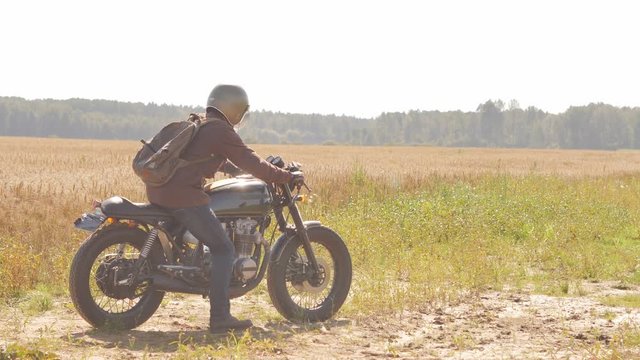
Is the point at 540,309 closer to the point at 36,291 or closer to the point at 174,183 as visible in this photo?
the point at 174,183

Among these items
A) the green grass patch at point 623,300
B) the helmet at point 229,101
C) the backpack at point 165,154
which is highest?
the helmet at point 229,101

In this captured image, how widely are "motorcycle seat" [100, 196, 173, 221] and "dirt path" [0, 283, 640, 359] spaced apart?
1046 millimetres

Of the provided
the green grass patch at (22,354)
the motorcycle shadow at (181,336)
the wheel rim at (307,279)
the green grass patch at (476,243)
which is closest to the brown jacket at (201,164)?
the motorcycle shadow at (181,336)

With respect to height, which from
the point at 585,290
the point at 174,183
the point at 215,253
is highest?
the point at 174,183

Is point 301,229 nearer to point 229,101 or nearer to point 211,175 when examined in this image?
point 211,175

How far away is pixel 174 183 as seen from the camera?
256 inches

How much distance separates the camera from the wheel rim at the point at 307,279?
7.48 meters

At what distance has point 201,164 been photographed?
6574 mm

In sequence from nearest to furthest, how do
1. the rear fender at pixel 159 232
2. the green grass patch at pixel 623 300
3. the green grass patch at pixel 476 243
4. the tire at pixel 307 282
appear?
the rear fender at pixel 159 232 → the tire at pixel 307 282 → the green grass patch at pixel 623 300 → the green grass patch at pixel 476 243

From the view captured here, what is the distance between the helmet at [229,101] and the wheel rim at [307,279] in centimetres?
156

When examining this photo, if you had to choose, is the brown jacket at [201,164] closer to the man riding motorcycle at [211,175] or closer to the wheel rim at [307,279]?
Result: the man riding motorcycle at [211,175]

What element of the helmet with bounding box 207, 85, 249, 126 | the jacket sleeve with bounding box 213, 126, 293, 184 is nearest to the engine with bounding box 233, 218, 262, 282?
the jacket sleeve with bounding box 213, 126, 293, 184

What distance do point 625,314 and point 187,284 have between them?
14.7ft

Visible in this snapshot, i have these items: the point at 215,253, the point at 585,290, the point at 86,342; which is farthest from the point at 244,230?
the point at 585,290
